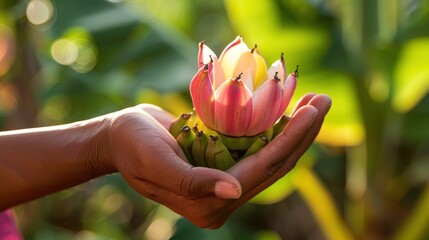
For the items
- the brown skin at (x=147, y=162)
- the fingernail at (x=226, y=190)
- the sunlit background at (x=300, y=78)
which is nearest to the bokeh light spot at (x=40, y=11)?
the sunlit background at (x=300, y=78)

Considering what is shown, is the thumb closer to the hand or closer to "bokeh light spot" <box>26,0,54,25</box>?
A: the hand

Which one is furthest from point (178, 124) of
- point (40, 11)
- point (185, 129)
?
point (40, 11)

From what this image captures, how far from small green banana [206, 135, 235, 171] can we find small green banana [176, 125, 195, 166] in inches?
0.9

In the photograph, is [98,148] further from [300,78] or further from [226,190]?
[300,78]

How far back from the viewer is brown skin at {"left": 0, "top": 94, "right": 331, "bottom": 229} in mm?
789

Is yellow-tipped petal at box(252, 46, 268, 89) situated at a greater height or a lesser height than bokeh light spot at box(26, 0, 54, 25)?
greater

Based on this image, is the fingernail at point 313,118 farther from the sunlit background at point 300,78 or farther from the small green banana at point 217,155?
the sunlit background at point 300,78

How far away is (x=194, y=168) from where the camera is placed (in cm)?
78

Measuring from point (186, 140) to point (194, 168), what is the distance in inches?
2.9

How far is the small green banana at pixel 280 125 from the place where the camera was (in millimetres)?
884

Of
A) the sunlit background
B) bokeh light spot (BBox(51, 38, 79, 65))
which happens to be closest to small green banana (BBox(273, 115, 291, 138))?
the sunlit background

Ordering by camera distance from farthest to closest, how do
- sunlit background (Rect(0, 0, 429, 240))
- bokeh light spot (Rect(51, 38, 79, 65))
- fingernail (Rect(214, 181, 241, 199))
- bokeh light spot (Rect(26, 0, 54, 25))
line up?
bokeh light spot (Rect(51, 38, 79, 65)), bokeh light spot (Rect(26, 0, 54, 25)), sunlit background (Rect(0, 0, 429, 240)), fingernail (Rect(214, 181, 241, 199))

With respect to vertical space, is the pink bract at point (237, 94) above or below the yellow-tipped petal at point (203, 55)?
below

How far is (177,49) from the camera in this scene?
1.68 meters
